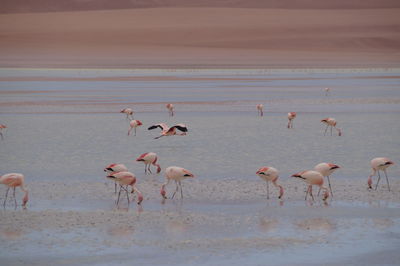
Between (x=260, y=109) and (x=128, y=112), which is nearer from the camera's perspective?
(x=128, y=112)

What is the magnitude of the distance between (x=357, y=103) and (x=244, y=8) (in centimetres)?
7424

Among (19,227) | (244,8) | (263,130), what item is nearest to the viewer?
(19,227)

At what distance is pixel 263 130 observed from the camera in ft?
47.2

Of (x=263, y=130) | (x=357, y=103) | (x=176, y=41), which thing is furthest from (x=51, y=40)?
(x=263, y=130)

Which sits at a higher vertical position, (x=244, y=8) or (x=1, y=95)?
(x=244, y=8)

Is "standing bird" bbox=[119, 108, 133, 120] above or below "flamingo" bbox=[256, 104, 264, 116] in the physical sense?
below

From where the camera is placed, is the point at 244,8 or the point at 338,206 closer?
the point at 338,206

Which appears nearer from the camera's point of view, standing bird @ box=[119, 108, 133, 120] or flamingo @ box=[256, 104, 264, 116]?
standing bird @ box=[119, 108, 133, 120]

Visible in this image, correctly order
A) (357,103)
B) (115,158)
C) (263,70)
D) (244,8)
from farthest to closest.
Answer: (244,8) < (263,70) < (357,103) < (115,158)

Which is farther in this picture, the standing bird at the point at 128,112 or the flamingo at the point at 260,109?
the flamingo at the point at 260,109

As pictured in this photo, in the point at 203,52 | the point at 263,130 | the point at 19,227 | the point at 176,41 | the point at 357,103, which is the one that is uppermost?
the point at 176,41

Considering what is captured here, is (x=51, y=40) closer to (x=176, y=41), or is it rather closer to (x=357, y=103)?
(x=176, y=41)

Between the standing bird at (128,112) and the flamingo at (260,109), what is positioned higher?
the flamingo at (260,109)

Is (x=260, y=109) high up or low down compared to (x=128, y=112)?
up
